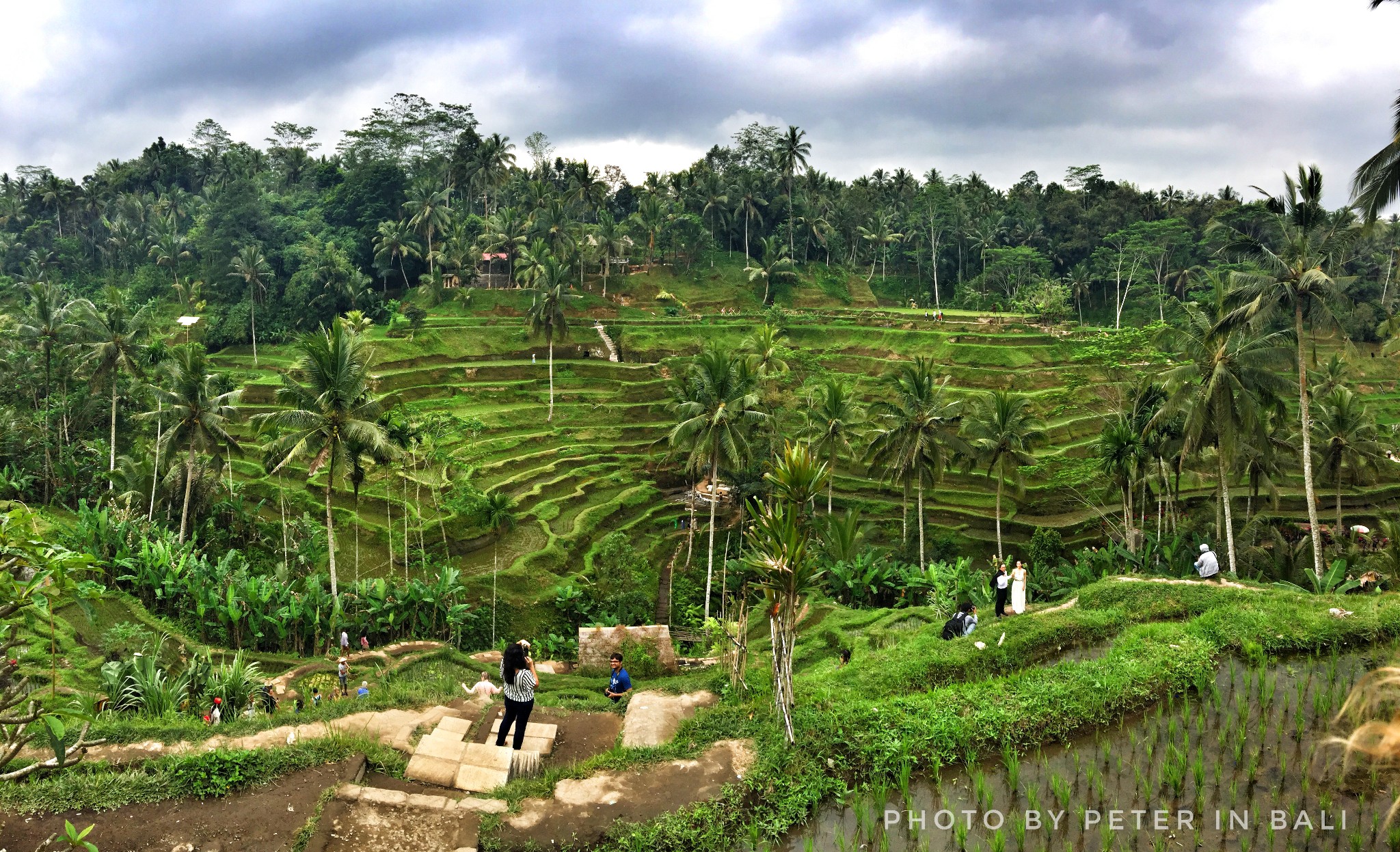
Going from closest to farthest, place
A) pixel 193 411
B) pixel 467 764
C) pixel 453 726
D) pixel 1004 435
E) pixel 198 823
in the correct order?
pixel 198 823 → pixel 467 764 → pixel 453 726 → pixel 193 411 → pixel 1004 435

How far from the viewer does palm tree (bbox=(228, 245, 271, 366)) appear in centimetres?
4781

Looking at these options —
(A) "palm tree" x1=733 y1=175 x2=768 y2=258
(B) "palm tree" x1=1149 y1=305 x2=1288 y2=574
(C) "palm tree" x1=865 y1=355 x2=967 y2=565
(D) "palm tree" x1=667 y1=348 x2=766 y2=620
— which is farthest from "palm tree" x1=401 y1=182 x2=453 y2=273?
(B) "palm tree" x1=1149 y1=305 x2=1288 y2=574

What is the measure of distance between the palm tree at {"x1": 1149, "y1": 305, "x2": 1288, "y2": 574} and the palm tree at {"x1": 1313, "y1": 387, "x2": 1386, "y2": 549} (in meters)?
9.29

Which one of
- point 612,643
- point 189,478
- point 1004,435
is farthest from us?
point 1004,435

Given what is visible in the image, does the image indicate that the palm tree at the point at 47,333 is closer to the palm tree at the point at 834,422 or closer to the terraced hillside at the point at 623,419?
the terraced hillside at the point at 623,419

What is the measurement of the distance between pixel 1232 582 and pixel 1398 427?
31676 millimetres

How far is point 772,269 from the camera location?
201ft

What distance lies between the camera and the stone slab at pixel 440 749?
927cm

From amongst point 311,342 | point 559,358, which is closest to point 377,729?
point 311,342

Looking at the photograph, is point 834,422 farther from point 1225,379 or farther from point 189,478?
point 189,478

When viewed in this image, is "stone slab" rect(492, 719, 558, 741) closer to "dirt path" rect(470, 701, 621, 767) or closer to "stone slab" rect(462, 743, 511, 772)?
"dirt path" rect(470, 701, 621, 767)

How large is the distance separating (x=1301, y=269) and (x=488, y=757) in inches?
822

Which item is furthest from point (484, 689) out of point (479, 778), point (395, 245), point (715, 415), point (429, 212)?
point (395, 245)

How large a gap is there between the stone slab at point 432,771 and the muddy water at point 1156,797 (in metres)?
3.62
